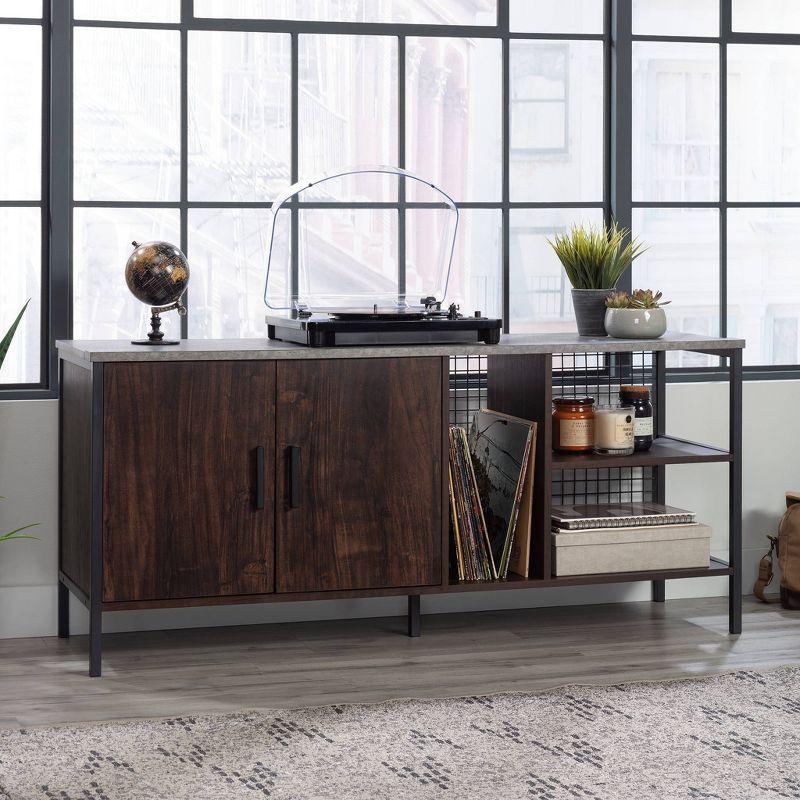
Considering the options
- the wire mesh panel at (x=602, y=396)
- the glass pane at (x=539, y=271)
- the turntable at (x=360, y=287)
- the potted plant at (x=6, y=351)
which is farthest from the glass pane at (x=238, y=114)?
the wire mesh panel at (x=602, y=396)

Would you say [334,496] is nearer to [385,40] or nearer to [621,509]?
[621,509]

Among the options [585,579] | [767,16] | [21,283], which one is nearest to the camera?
[585,579]

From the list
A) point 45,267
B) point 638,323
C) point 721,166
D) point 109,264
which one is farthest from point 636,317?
point 45,267

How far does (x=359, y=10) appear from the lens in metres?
3.64

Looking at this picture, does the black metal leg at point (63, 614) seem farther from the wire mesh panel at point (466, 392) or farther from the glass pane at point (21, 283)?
the wire mesh panel at point (466, 392)

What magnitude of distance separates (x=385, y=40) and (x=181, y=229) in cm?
82

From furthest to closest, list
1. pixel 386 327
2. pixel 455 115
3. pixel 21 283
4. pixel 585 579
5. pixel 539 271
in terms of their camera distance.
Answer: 1. pixel 539 271
2. pixel 455 115
3. pixel 21 283
4. pixel 585 579
5. pixel 386 327

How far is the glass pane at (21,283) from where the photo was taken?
11.3ft

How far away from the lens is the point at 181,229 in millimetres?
3566

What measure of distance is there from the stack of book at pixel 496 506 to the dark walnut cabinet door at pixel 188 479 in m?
0.52

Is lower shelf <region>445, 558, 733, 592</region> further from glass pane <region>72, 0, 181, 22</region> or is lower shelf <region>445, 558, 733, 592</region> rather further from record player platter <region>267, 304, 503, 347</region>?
glass pane <region>72, 0, 181, 22</region>

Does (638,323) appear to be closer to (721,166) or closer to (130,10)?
(721,166)

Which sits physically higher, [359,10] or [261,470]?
[359,10]

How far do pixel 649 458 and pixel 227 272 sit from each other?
131 centimetres
